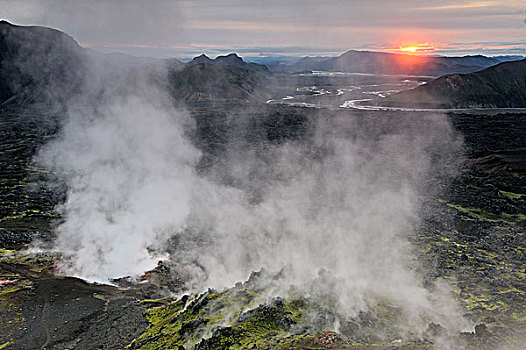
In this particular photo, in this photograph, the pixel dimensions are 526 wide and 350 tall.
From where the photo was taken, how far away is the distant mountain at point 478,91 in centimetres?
17738

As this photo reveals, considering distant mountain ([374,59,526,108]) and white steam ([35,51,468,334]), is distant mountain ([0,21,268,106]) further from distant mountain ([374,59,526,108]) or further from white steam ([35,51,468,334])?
distant mountain ([374,59,526,108])

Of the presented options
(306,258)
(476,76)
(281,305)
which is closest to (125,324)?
(281,305)

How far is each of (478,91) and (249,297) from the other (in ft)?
627

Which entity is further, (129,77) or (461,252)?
(129,77)

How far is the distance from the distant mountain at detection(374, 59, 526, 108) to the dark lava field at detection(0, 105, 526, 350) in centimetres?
12756

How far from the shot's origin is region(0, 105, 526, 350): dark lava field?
21125 millimetres

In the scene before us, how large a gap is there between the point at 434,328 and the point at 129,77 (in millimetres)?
81284

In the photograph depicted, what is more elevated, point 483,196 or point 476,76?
point 476,76

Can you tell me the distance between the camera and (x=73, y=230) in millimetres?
42906

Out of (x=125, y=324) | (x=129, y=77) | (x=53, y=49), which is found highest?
(x=53, y=49)

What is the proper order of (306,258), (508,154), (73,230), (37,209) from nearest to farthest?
(306,258) < (73,230) < (37,209) < (508,154)

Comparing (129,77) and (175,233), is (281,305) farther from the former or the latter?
(129,77)

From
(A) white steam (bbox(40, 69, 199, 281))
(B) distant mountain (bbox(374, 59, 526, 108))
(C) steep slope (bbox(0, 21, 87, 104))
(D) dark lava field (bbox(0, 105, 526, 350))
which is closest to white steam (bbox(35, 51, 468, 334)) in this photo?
(A) white steam (bbox(40, 69, 199, 281))

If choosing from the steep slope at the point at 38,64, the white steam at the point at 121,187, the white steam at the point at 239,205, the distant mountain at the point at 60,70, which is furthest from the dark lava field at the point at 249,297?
the steep slope at the point at 38,64
